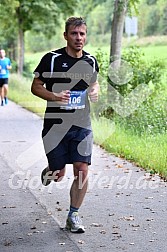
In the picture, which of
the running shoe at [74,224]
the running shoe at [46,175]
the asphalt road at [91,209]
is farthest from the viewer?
the running shoe at [46,175]

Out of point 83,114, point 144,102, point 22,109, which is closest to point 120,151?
point 144,102

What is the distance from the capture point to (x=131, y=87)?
15578mm

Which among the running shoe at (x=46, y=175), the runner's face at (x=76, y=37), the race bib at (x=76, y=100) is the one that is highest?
the runner's face at (x=76, y=37)

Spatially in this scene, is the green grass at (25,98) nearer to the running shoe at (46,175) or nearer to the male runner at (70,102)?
the running shoe at (46,175)

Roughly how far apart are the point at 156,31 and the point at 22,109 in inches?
950

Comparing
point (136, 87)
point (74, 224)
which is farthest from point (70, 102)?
point (136, 87)

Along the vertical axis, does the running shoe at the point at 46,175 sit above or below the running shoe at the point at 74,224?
above

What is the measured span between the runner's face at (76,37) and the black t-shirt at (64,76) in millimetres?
115

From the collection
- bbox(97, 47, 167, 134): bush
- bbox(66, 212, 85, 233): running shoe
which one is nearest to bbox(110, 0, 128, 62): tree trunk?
bbox(97, 47, 167, 134): bush

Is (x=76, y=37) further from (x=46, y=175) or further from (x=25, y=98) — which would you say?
(x=25, y=98)

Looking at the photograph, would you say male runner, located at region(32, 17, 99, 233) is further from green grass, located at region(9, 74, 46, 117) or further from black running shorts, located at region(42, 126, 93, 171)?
green grass, located at region(9, 74, 46, 117)

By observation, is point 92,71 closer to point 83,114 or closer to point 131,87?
point 83,114

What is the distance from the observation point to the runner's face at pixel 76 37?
20.7 ft

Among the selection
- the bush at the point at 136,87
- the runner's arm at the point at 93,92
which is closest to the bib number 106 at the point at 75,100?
the runner's arm at the point at 93,92
